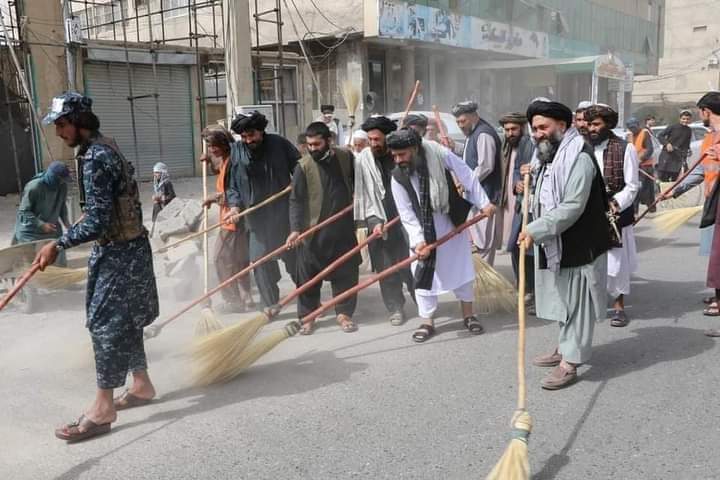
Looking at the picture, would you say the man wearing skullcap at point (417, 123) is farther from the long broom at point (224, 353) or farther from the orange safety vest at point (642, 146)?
the orange safety vest at point (642, 146)

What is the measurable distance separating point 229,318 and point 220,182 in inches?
49.7

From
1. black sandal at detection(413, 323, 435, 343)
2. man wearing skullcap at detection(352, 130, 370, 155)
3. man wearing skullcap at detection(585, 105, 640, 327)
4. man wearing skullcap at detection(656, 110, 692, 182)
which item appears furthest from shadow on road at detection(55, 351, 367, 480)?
man wearing skullcap at detection(656, 110, 692, 182)

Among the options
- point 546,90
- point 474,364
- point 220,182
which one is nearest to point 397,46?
point 546,90

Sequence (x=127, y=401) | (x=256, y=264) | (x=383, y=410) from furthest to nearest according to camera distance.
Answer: (x=256, y=264) < (x=127, y=401) < (x=383, y=410)

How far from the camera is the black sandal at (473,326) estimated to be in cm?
514

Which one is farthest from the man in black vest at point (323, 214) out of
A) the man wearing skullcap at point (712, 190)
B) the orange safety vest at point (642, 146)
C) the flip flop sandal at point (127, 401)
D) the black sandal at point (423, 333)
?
the orange safety vest at point (642, 146)

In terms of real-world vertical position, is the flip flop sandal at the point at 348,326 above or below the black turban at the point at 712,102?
below

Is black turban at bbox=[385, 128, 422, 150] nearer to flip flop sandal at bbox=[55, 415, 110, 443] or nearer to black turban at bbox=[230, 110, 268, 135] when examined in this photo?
black turban at bbox=[230, 110, 268, 135]

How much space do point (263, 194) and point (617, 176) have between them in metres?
2.89

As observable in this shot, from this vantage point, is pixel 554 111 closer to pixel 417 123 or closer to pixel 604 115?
pixel 604 115

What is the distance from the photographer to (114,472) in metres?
3.16

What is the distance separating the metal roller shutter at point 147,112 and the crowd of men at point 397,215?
835cm

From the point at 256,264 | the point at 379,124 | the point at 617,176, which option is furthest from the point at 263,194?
the point at 617,176

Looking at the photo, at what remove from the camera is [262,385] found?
4.24 meters
